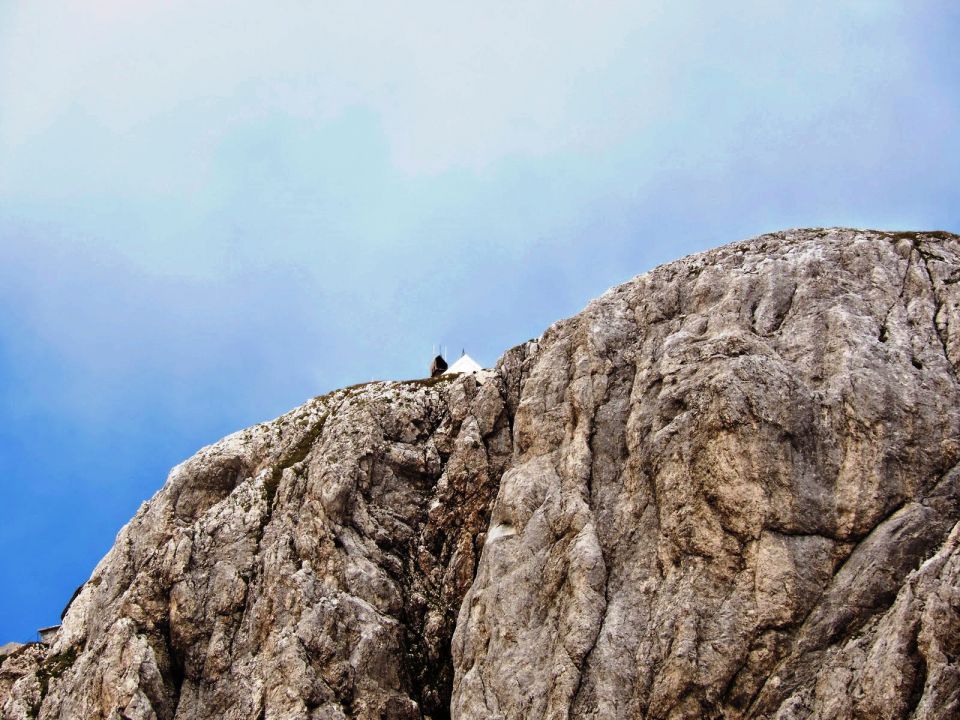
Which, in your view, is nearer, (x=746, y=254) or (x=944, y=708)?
(x=944, y=708)

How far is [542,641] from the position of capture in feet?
153

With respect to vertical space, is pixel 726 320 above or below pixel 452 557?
above

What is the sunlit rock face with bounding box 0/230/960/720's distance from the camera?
133 feet

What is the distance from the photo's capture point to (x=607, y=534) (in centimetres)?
4922

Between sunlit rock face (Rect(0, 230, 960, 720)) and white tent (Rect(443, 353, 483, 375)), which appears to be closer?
sunlit rock face (Rect(0, 230, 960, 720))

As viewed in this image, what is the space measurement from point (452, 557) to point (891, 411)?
2934 centimetres

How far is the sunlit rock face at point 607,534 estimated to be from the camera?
4062cm

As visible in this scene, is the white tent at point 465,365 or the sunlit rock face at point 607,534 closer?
the sunlit rock face at point 607,534

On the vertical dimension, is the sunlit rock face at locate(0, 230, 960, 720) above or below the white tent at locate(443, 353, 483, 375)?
below

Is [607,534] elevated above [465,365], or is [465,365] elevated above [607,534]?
[465,365]

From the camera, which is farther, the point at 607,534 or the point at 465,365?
the point at 465,365

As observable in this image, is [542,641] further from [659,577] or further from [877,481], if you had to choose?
[877,481]

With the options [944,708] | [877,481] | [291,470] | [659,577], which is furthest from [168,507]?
[944,708]

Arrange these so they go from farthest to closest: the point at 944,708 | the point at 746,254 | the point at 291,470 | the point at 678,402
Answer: the point at 291,470 < the point at 746,254 < the point at 678,402 < the point at 944,708
